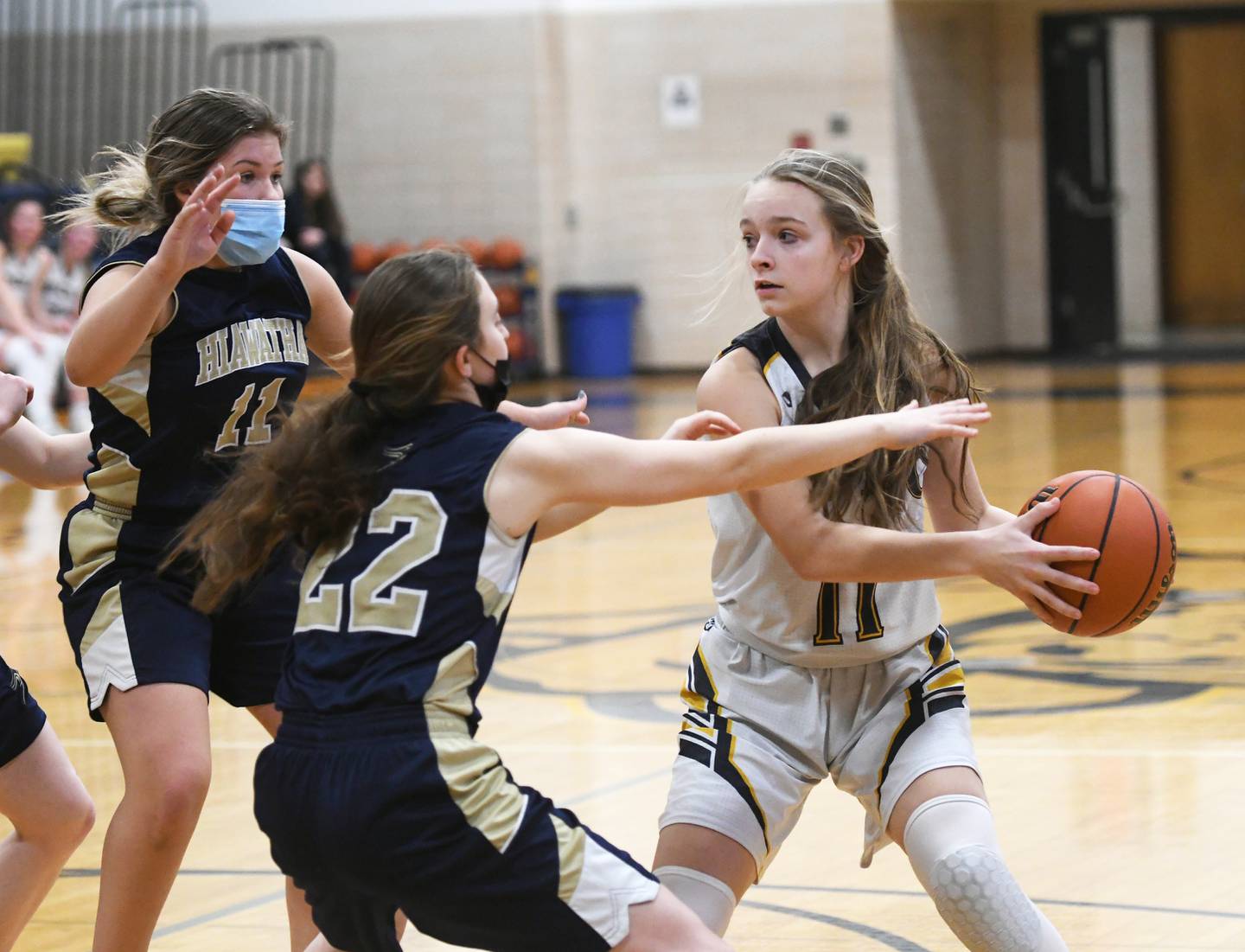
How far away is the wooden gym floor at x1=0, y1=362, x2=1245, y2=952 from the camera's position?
12.3 ft

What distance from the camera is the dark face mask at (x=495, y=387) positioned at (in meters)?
2.54

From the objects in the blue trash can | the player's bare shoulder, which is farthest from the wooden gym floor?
the blue trash can

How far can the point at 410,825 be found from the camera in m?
2.30

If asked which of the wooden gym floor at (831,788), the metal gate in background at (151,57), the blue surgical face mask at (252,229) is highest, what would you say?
the metal gate in background at (151,57)

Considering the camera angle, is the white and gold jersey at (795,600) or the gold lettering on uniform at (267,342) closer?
the white and gold jersey at (795,600)

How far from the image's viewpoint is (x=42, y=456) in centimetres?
335

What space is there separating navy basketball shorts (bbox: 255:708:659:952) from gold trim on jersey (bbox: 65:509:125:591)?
867mm

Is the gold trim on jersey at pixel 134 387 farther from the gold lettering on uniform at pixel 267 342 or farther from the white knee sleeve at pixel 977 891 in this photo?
the white knee sleeve at pixel 977 891

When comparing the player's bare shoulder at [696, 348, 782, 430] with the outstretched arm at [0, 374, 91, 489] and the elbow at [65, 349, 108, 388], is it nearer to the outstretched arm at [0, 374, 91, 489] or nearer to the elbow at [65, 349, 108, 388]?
the elbow at [65, 349, 108, 388]

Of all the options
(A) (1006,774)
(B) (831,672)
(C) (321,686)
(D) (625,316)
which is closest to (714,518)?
(B) (831,672)

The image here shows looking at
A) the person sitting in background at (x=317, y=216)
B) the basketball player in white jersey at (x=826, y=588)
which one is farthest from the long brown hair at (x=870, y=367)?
the person sitting in background at (x=317, y=216)

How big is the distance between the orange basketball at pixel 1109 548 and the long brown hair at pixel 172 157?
4.66ft

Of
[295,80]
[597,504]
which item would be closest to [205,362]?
[597,504]

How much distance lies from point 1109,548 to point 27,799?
1.76 metres
